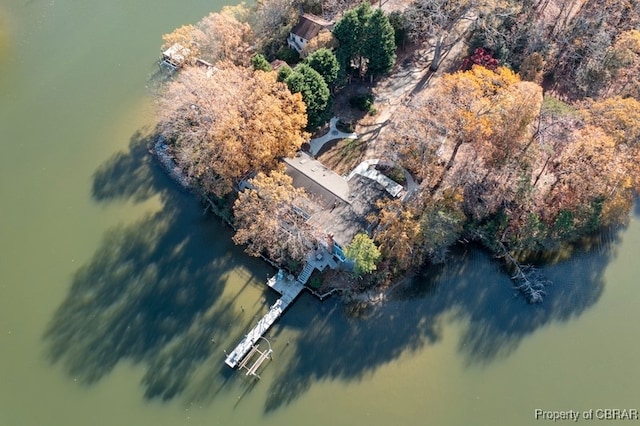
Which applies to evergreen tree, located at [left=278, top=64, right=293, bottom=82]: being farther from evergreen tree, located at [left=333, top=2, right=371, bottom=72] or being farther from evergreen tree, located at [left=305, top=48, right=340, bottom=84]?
evergreen tree, located at [left=333, top=2, right=371, bottom=72]

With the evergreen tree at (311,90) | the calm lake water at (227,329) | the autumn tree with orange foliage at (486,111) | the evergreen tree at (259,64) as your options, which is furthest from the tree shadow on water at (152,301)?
the autumn tree with orange foliage at (486,111)

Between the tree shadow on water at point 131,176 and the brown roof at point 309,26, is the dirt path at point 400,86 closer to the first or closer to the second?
the brown roof at point 309,26

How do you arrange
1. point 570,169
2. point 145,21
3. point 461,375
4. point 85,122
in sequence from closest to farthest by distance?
point 461,375, point 570,169, point 85,122, point 145,21

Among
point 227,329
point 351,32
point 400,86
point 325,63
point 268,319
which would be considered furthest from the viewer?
point 400,86

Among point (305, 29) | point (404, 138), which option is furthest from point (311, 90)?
point (305, 29)

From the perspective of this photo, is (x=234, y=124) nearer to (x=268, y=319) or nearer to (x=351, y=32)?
(x=351, y=32)

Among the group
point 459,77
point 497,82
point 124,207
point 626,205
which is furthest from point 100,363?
point 626,205

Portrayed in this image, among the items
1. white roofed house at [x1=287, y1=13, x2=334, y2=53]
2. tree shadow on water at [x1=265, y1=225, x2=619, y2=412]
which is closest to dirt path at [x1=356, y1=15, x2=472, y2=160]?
white roofed house at [x1=287, y1=13, x2=334, y2=53]

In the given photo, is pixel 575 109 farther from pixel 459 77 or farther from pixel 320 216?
pixel 320 216
